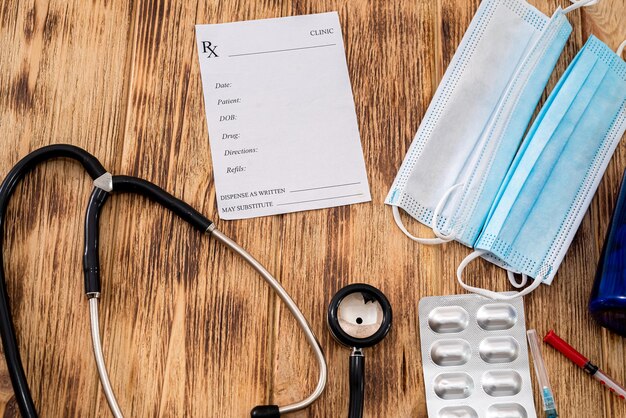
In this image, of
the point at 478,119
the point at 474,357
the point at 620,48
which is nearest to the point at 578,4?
the point at 620,48

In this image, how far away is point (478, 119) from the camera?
959mm

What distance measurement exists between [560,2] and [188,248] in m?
0.71

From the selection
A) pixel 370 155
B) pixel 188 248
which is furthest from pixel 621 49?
pixel 188 248

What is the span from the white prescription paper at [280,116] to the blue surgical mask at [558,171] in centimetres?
20

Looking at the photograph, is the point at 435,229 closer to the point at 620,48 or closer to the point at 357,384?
the point at 357,384

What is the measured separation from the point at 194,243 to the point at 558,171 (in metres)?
0.54

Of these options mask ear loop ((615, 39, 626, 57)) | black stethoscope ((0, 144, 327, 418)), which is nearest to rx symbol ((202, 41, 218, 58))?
black stethoscope ((0, 144, 327, 418))

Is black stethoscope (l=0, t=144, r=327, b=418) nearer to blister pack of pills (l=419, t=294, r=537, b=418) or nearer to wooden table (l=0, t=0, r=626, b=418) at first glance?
wooden table (l=0, t=0, r=626, b=418)

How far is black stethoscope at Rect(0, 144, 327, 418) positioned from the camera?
784 millimetres

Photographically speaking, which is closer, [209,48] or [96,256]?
[96,256]

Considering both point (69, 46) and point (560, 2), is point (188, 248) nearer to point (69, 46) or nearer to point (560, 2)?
point (69, 46)

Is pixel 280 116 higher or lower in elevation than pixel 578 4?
lower

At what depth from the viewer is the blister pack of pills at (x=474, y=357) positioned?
848 mm

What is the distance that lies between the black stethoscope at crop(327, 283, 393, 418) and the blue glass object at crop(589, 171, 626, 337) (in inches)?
11.3
